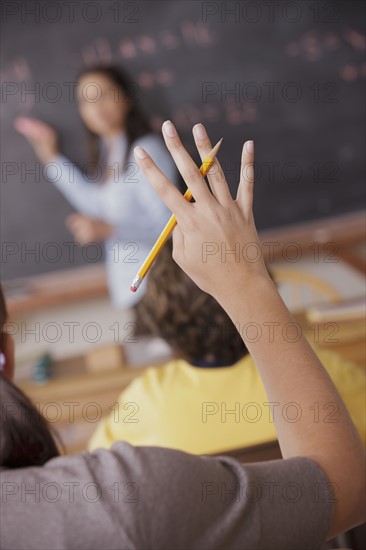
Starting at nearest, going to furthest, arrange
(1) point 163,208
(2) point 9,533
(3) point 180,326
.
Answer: (2) point 9,533, (3) point 180,326, (1) point 163,208

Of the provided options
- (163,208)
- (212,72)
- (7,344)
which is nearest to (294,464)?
(7,344)

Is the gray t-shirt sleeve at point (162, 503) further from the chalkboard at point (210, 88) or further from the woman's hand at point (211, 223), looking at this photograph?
the chalkboard at point (210, 88)

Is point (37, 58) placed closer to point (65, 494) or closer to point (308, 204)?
point (308, 204)

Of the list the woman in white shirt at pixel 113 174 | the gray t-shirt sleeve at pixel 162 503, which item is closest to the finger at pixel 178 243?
the gray t-shirt sleeve at pixel 162 503

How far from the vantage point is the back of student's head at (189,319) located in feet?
3.96

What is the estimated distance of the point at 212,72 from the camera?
Answer: 2875 millimetres

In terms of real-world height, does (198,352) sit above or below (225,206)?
below

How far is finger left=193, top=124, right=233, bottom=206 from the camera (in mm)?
557

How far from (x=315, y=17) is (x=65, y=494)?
2.81 meters

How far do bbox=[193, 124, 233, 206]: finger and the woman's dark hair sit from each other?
1.15ft

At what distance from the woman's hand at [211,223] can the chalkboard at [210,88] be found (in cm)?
235

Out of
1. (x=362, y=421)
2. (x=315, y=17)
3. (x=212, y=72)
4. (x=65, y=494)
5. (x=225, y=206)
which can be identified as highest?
(x=315, y=17)

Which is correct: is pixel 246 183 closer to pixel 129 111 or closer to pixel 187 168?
pixel 187 168

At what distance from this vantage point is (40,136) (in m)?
2.84
